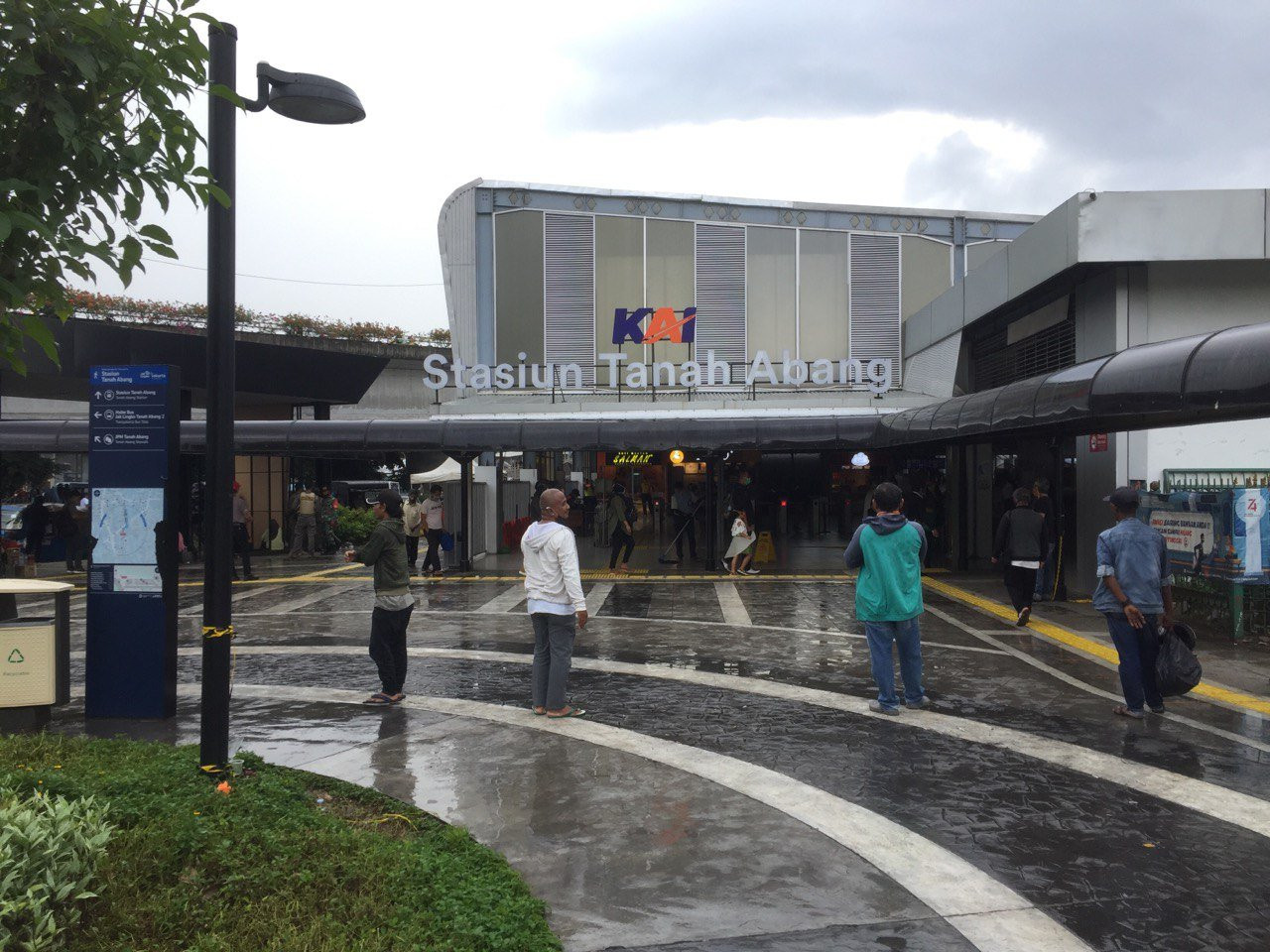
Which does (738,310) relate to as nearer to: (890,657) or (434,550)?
(434,550)

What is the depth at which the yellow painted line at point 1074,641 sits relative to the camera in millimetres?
8727

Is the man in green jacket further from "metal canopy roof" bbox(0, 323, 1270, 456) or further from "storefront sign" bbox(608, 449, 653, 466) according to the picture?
"storefront sign" bbox(608, 449, 653, 466)

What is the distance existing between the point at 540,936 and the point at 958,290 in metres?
20.7

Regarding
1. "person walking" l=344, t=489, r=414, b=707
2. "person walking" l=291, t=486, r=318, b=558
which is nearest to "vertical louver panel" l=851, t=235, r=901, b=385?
"person walking" l=291, t=486, r=318, b=558

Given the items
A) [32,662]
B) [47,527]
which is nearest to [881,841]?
[32,662]

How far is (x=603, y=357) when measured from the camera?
27.2 m

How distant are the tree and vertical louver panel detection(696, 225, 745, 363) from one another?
937 inches

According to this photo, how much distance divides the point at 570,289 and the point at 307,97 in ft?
70.6

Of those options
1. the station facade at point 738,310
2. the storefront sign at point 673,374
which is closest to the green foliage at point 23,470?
the station facade at point 738,310

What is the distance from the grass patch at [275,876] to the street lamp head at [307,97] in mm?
4065

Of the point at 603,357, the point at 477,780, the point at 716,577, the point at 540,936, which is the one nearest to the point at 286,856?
the point at 540,936

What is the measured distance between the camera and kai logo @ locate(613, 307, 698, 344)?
86.2ft

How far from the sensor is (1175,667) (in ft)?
25.3

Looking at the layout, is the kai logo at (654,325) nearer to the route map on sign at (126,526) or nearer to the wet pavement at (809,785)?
the wet pavement at (809,785)
